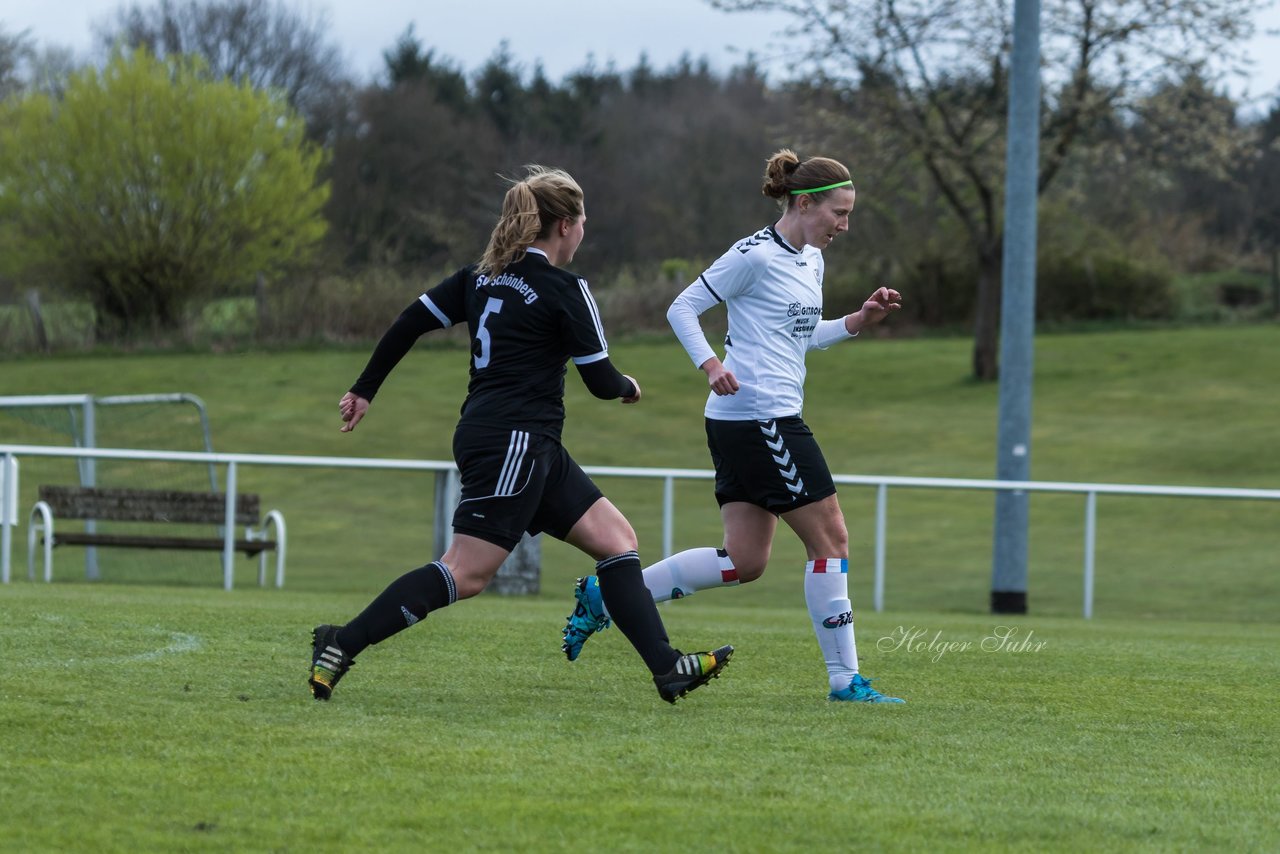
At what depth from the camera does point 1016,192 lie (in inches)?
540

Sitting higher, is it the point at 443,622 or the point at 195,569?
the point at 443,622

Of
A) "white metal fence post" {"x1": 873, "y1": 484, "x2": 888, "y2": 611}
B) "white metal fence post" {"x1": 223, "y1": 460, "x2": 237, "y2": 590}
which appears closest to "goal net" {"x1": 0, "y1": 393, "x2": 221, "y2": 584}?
"white metal fence post" {"x1": 223, "y1": 460, "x2": 237, "y2": 590}

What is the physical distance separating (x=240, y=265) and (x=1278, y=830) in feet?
103

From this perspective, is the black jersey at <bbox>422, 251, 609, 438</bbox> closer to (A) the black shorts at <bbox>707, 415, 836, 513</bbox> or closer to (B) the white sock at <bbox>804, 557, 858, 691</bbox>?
(A) the black shorts at <bbox>707, 415, 836, 513</bbox>

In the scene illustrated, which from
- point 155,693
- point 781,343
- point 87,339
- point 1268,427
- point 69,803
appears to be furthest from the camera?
point 87,339

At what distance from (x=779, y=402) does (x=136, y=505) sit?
9.90 metres

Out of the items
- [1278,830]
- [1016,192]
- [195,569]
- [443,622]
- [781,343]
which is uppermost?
[1016,192]

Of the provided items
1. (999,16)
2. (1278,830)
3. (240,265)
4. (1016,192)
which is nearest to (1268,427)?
(999,16)

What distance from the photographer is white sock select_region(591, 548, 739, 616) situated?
627 cm

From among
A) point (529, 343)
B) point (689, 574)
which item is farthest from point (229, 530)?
point (529, 343)

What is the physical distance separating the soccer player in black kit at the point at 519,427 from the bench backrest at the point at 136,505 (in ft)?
30.6

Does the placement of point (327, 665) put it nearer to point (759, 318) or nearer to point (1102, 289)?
point (759, 318)

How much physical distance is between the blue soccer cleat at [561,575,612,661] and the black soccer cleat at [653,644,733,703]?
0.65 metres

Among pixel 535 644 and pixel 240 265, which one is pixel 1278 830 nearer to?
pixel 535 644
